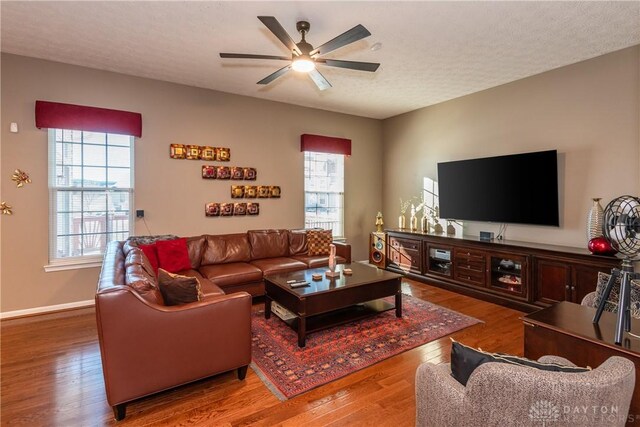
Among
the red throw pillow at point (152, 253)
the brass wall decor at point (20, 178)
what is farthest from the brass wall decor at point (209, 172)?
the brass wall decor at point (20, 178)

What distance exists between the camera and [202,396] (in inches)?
89.9

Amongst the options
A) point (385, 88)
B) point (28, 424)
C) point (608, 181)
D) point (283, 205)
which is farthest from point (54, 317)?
point (608, 181)

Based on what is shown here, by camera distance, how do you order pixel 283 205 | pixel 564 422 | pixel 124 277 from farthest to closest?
pixel 283 205 → pixel 124 277 → pixel 564 422

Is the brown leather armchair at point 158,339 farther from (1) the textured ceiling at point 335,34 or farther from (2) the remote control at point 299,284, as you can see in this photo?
(1) the textured ceiling at point 335,34

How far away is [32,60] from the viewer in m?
3.80

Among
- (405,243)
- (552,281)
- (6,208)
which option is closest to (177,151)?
(6,208)

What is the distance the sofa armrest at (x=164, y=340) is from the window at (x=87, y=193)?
9.28ft

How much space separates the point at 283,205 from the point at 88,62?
332cm

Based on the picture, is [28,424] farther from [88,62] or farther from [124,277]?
[88,62]

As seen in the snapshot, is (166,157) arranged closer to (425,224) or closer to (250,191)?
(250,191)

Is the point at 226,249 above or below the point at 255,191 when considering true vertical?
below

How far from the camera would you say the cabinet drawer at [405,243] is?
5414mm

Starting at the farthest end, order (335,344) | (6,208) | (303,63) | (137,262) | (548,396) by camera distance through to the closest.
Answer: (6,208) < (335,344) < (303,63) < (137,262) < (548,396)

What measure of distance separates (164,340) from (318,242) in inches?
129
